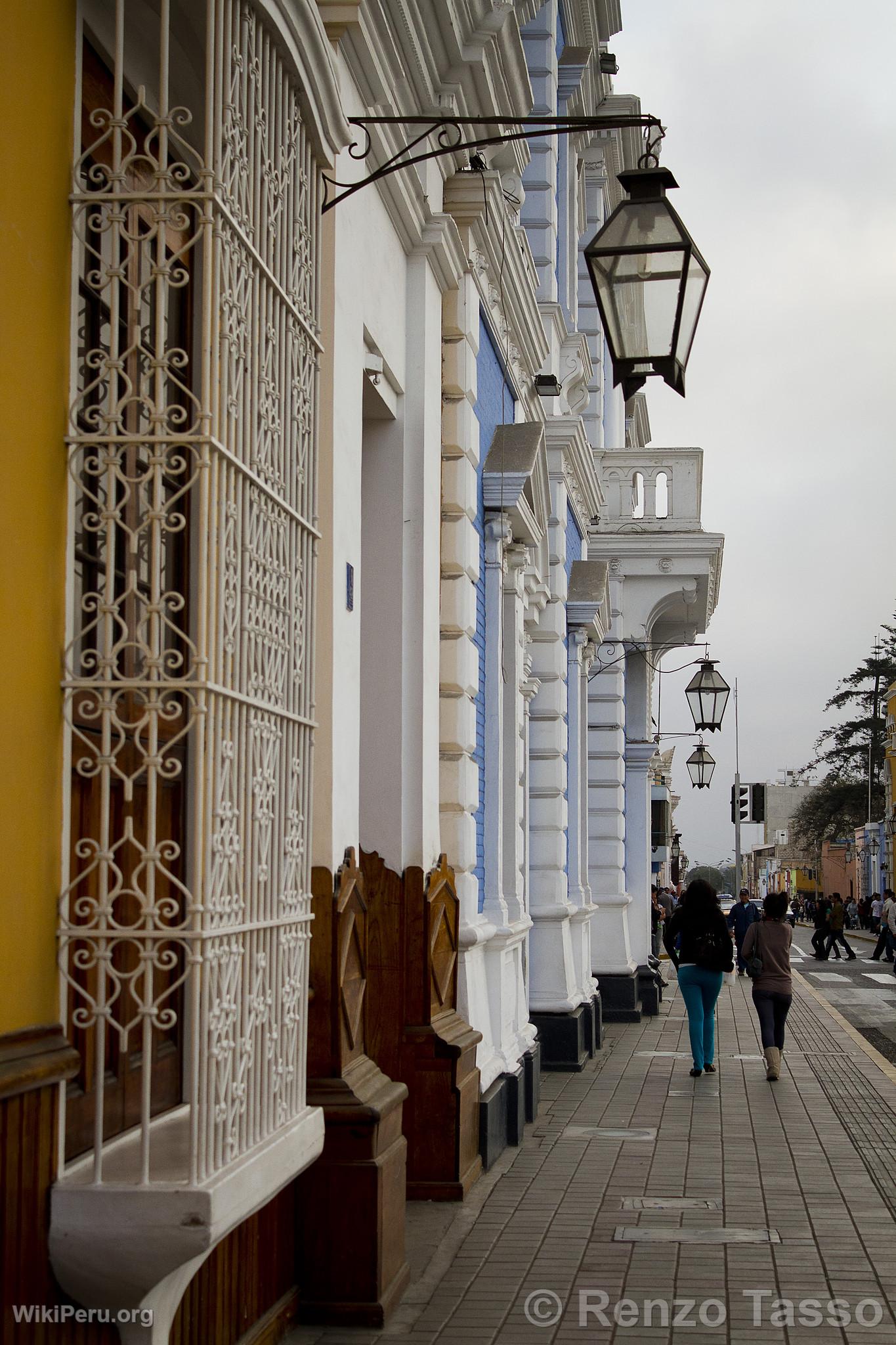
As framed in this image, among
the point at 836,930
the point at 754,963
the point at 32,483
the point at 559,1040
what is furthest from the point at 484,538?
the point at 836,930

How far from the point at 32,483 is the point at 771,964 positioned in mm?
10822

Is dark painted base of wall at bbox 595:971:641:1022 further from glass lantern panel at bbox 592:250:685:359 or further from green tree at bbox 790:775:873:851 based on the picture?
green tree at bbox 790:775:873:851

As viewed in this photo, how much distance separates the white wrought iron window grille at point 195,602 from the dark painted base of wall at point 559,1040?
9813mm

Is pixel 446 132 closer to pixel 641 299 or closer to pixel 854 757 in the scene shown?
pixel 641 299

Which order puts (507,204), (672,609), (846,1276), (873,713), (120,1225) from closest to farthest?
(120,1225), (846,1276), (507,204), (672,609), (873,713)

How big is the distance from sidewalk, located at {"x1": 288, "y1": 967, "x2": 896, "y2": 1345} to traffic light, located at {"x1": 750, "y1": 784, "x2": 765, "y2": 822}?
64.5 feet

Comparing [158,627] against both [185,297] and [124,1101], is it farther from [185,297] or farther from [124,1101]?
[185,297]

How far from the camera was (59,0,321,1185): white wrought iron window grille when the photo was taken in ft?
14.2

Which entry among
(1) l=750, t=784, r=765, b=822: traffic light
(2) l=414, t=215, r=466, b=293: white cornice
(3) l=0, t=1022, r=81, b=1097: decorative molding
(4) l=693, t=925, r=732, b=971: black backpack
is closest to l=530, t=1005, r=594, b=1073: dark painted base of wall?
(4) l=693, t=925, r=732, b=971: black backpack

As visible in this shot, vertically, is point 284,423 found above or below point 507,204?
below

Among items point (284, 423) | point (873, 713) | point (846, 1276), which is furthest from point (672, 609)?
point (873, 713)

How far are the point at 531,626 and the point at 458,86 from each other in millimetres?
7261

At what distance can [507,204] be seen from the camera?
12297 millimetres

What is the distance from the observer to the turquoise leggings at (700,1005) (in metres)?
14.0
